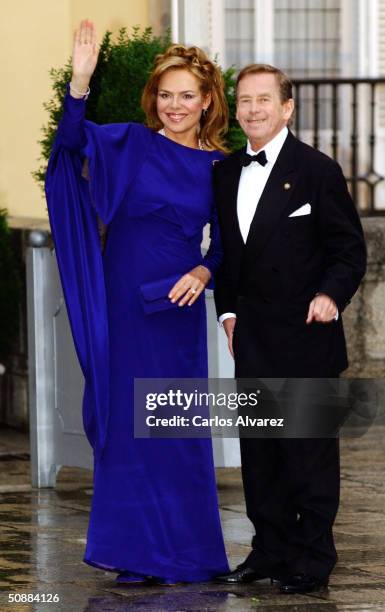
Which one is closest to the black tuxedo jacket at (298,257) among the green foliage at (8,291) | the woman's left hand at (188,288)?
the woman's left hand at (188,288)

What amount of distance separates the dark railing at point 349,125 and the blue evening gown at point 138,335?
22.7ft

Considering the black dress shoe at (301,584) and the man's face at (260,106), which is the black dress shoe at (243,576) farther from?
the man's face at (260,106)

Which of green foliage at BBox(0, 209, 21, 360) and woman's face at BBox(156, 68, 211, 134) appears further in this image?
green foliage at BBox(0, 209, 21, 360)

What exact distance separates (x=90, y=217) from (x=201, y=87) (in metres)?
0.59

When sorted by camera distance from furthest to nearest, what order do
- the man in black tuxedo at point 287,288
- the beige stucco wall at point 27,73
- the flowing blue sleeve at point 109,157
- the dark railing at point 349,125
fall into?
the dark railing at point 349,125 → the beige stucco wall at point 27,73 → the flowing blue sleeve at point 109,157 → the man in black tuxedo at point 287,288

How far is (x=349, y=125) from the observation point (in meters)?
13.7

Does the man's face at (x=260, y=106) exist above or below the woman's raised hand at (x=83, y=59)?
below

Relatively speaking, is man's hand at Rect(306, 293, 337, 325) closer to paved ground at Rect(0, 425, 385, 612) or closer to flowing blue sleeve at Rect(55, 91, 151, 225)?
flowing blue sleeve at Rect(55, 91, 151, 225)

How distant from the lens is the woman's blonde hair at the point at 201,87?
20.6ft

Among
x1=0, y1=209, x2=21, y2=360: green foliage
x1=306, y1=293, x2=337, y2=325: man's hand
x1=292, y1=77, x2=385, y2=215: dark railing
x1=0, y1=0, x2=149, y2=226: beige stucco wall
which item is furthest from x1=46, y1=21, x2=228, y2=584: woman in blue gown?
x1=292, y1=77, x2=385, y2=215: dark railing

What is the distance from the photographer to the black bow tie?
20.0 ft

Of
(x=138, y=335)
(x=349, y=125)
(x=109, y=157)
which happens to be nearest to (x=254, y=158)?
(x=109, y=157)

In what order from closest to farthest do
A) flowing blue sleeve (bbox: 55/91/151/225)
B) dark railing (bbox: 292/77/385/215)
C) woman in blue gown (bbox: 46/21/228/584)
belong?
flowing blue sleeve (bbox: 55/91/151/225)
woman in blue gown (bbox: 46/21/228/584)
dark railing (bbox: 292/77/385/215)

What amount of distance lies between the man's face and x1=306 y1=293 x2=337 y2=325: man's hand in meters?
0.59
